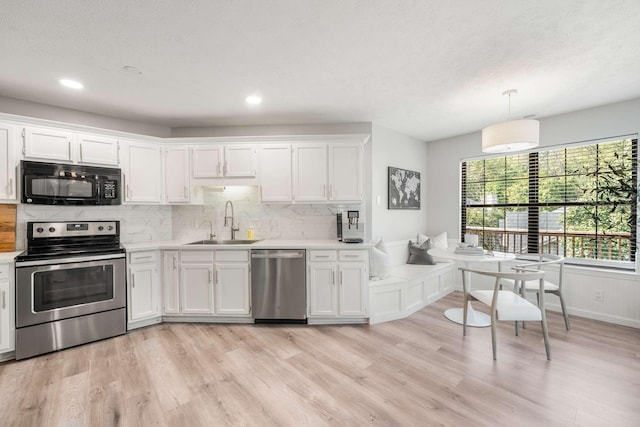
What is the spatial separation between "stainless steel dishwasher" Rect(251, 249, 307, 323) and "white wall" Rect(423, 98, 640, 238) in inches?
113

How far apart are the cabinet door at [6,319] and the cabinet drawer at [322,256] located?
9.16ft

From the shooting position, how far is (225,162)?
346 centimetres

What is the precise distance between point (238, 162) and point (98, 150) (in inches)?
60.1

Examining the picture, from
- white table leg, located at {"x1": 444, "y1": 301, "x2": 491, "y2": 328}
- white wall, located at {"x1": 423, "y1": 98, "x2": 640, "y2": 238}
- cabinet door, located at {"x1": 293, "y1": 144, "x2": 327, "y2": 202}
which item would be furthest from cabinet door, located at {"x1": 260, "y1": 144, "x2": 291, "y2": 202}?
white wall, located at {"x1": 423, "y1": 98, "x2": 640, "y2": 238}

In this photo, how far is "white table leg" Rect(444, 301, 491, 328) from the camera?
10.2 feet

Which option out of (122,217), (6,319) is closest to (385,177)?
(122,217)

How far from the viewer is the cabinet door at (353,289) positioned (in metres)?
3.15

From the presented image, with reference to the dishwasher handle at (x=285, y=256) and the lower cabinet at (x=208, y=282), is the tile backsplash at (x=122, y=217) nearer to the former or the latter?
the lower cabinet at (x=208, y=282)

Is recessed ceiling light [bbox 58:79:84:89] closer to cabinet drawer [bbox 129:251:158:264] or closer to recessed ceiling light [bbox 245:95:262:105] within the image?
recessed ceiling light [bbox 245:95:262:105]

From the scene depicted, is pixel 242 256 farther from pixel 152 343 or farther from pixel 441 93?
pixel 441 93

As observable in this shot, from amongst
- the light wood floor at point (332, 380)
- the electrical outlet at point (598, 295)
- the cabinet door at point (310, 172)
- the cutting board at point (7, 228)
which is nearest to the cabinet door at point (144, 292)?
the light wood floor at point (332, 380)

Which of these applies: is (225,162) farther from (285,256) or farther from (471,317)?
(471,317)

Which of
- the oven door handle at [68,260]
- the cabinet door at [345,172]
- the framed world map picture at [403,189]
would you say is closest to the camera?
the oven door handle at [68,260]

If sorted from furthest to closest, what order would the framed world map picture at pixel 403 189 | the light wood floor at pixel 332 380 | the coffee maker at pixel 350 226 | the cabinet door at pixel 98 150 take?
the framed world map picture at pixel 403 189 → the coffee maker at pixel 350 226 → the cabinet door at pixel 98 150 → the light wood floor at pixel 332 380
